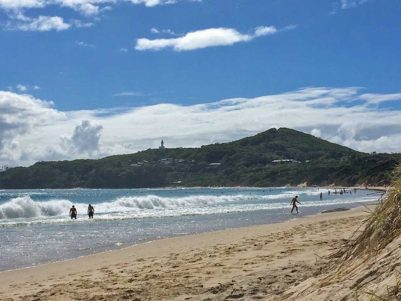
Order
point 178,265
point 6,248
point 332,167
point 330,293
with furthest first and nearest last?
point 332,167 → point 6,248 → point 178,265 → point 330,293

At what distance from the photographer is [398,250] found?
435 cm

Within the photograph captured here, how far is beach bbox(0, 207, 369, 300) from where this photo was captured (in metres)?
7.43

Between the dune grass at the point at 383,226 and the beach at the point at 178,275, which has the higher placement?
the dune grass at the point at 383,226

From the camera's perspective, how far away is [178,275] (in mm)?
9578

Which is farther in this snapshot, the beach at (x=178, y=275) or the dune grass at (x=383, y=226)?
the beach at (x=178, y=275)

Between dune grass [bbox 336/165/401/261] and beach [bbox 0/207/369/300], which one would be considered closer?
dune grass [bbox 336/165/401/261]

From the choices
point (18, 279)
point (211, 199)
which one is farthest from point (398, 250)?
point (211, 199)

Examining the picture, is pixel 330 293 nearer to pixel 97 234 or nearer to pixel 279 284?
pixel 279 284

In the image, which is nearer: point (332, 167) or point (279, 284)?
point (279, 284)

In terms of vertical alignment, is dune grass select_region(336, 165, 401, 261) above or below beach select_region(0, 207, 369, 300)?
above

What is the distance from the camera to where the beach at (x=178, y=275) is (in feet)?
24.4

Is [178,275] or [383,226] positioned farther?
[178,275]

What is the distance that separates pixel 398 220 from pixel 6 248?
16.2 metres

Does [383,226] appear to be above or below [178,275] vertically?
above
